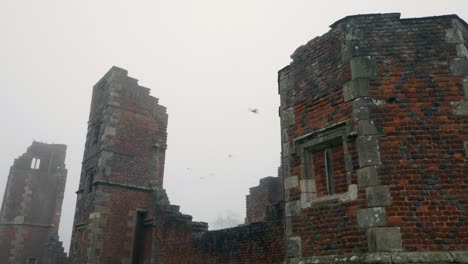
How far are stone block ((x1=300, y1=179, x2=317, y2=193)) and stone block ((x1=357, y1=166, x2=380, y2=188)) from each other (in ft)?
3.76

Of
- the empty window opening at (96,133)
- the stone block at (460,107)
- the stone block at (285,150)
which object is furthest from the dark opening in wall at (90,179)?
the stone block at (460,107)

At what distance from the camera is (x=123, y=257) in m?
15.6

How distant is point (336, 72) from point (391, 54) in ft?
3.40

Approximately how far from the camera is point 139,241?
16.4 meters

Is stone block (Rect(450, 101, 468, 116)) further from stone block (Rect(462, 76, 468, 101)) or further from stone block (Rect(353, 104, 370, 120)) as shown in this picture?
stone block (Rect(353, 104, 370, 120))

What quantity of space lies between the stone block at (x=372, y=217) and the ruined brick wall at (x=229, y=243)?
12.3 ft

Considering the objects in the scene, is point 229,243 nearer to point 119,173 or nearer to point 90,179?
point 119,173

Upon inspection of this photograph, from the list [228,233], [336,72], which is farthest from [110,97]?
[336,72]

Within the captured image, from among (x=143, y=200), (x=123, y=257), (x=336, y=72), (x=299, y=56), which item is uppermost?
(x=299, y=56)

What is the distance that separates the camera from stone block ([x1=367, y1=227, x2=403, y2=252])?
5.92 m

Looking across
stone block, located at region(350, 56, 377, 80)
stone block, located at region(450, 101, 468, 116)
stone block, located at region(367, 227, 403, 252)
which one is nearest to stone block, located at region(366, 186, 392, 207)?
stone block, located at region(367, 227, 403, 252)

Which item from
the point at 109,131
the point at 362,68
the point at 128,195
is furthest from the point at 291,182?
the point at 109,131

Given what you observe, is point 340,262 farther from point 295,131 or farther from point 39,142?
point 39,142

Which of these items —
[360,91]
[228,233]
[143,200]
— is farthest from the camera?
[143,200]
